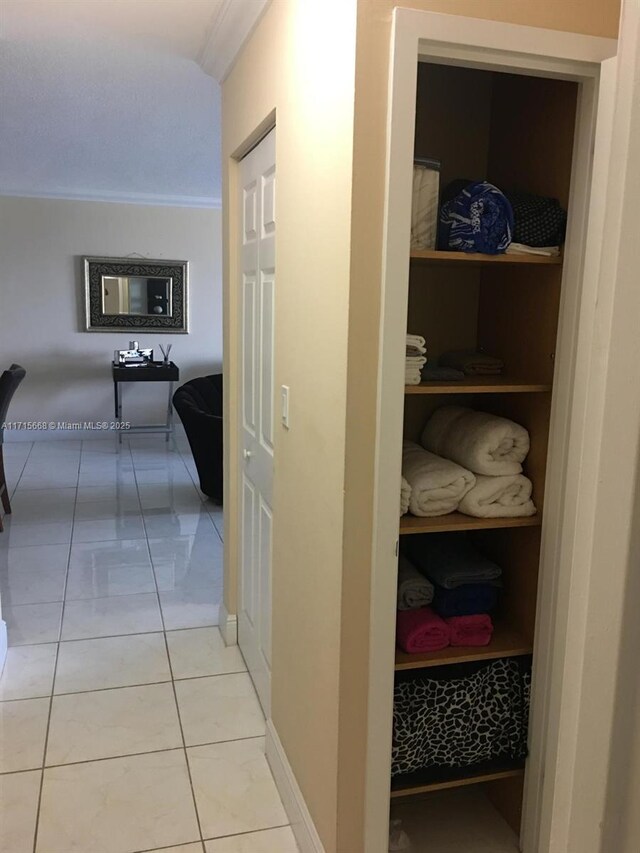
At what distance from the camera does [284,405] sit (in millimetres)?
1996

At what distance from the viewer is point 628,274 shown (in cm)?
52

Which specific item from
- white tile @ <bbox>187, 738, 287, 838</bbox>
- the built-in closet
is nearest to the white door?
white tile @ <bbox>187, 738, 287, 838</bbox>

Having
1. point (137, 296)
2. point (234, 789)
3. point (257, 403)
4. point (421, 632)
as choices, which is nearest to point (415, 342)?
point (421, 632)

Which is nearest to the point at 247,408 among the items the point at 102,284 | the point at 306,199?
the point at 306,199

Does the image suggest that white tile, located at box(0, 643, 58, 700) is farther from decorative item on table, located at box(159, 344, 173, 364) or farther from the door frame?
decorative item on table, located at box(159, 344, 173, 364)

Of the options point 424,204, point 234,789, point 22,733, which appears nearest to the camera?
point 424,204

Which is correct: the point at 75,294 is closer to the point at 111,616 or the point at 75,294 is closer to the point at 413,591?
the point at 111,616

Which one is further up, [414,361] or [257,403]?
[414,361]

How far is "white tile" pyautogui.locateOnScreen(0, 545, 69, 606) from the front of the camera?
11.4ft

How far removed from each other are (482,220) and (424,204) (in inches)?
5.8

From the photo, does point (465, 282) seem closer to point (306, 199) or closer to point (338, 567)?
point (306, 199)

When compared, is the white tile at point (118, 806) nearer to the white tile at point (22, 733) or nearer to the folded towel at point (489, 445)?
the white tile at point (22, 733)

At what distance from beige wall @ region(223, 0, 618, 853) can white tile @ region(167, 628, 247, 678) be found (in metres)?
0.79

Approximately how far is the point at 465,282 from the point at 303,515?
2.89 ft
